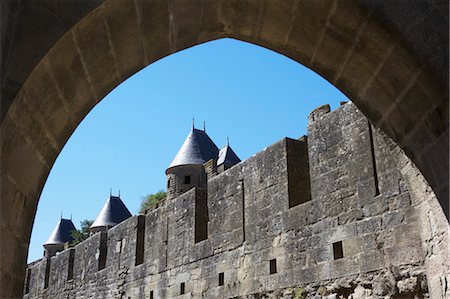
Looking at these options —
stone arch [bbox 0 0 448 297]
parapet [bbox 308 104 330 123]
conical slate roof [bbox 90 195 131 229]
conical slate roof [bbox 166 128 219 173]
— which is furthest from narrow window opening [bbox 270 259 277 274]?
conical slate roof [bbox 90 195 131 229]

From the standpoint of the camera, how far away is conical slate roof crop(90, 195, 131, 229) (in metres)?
32.0

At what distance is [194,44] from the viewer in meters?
3.27

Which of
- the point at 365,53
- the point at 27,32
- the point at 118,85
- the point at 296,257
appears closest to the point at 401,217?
the point at 296,257

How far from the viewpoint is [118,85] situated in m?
3.07

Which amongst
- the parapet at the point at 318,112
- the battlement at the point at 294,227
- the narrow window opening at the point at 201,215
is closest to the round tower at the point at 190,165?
the battlement at the point at 294,227

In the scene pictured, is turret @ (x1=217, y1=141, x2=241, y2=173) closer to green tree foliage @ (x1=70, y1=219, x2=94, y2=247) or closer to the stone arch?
green tree foliage @ (x1=70, y1=219, x2=94, y2=247)

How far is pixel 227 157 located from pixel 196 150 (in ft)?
12.8

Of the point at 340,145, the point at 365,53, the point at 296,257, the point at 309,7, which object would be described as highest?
the point at 340,145

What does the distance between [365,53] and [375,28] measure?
24cm

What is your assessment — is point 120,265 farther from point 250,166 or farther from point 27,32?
point 27,32

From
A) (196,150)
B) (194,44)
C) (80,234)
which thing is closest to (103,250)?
(196,150)

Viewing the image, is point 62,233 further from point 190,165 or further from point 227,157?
point 190,165

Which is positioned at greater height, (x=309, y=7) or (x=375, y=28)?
(x=309, y=7)

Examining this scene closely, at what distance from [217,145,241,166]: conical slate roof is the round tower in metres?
2.48
